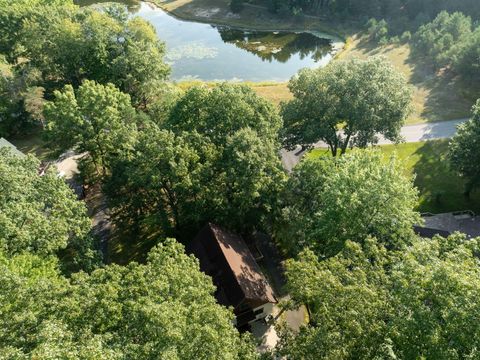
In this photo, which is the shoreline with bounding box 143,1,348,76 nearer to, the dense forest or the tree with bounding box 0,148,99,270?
the dense forest

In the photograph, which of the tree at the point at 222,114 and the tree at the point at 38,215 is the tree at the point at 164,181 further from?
the tree at the point at 38,215

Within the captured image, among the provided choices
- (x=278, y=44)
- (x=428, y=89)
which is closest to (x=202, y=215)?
(x=428, y=89)

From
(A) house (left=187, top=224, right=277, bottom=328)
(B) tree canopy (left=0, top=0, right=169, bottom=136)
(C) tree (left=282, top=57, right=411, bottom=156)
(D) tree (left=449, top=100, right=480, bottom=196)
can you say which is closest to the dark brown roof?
(A) house (left=187, top=224, right=277, bottom=328)

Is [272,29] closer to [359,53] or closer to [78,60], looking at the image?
[359,53]

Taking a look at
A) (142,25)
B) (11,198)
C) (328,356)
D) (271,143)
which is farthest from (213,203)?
(142,25)

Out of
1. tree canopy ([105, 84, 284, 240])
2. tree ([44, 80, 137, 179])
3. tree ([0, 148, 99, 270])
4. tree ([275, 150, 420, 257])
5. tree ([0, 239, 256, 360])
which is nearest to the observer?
tree ([0, 239, 256, 360])

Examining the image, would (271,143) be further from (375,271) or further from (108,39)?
(108,39)
